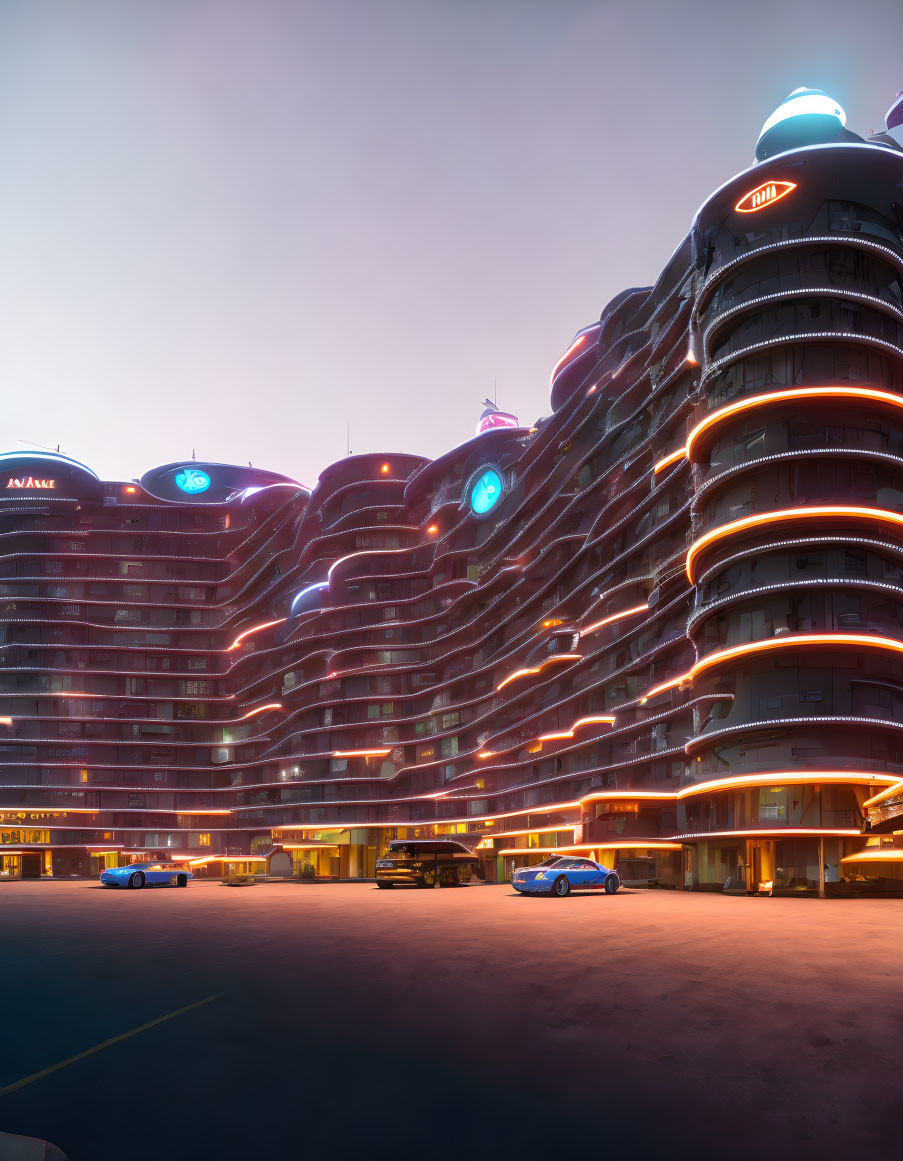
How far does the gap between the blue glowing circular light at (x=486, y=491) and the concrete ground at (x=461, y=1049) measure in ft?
245

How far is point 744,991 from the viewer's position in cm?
1066

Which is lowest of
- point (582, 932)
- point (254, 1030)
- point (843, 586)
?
point (582, 932)

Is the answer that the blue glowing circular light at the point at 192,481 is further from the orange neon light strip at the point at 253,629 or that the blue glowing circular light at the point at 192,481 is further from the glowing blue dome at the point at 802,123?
the glowing blue dome at the point at 802,123

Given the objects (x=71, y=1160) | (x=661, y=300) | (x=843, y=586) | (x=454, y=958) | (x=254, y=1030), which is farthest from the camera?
(x=661, y=300)

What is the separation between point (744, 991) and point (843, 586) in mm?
32607

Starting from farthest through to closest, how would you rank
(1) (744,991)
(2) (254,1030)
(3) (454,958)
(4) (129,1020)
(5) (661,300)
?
(5) (661,300)
(3) (454,958)
(1) (744,991)
(4) (129,1020)
(2) (254,1030)

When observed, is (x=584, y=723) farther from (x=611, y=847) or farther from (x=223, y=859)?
(x=223, y=859)

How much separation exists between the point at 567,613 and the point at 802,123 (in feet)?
119

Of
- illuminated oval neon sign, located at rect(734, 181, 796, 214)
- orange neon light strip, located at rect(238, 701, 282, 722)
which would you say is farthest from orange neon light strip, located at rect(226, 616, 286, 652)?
illuminated oval neon sign, located at rect(734, 181, 796, 214)

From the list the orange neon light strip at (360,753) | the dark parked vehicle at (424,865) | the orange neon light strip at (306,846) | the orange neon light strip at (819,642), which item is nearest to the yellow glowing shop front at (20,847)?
the orange neon light strip at (306,846)

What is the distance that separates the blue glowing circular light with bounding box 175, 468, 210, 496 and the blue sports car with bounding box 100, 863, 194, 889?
8112 centimetres

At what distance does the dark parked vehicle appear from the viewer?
44.8m

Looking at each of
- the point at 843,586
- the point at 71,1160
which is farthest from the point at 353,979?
the point at 843,586

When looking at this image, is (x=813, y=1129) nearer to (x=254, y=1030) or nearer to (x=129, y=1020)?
(x=254, y=1030)
